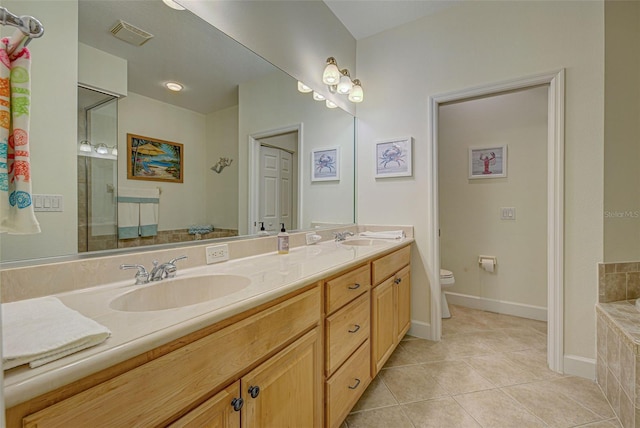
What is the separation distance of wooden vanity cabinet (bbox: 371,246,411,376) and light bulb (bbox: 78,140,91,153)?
1.38 meters

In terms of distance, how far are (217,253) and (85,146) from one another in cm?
65

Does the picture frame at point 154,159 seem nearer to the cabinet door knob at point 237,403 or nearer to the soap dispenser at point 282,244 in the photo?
the soap dispenser at point 282,244

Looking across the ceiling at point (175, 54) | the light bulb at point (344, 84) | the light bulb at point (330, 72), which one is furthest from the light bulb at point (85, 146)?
the light bulb at point (344, 84)

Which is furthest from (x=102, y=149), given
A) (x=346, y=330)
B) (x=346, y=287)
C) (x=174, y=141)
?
(x=346, y=330)

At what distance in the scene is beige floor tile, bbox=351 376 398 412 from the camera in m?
1.55

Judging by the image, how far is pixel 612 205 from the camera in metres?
1.73

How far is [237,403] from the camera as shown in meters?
0.77

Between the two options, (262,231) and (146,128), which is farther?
(262,231)

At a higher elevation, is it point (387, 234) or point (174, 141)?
point (174, 141)

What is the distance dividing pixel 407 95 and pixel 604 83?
48.9 inches

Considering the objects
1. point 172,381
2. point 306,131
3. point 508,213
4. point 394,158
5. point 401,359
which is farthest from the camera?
point 508,213

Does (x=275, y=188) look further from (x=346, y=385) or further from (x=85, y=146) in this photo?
(x=346, y=385)

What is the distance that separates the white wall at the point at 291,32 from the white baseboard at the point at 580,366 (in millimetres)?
2492

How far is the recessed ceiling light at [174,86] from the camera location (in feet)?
4.06
